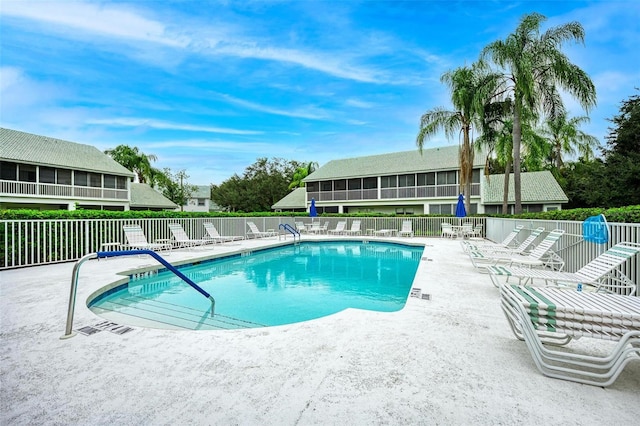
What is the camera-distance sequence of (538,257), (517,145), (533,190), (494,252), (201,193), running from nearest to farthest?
(538,257)
(494,252)
(517,145)
(533,190)
(201,193)

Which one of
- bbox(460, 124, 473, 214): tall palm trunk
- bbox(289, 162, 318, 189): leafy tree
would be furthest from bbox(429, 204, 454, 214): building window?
bbox(289, 162, 318, 189): leafy tree

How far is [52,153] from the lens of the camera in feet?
75.7

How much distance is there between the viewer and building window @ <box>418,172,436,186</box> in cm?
2609

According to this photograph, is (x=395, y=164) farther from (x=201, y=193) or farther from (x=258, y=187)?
(x=201, y=193)

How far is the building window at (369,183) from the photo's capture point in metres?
29.1

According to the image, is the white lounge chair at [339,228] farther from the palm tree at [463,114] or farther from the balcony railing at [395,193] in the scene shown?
the balcony railing at [395,193]

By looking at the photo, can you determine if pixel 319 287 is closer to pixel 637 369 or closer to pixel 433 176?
pixel 637 369

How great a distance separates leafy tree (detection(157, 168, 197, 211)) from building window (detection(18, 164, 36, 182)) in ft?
60.9

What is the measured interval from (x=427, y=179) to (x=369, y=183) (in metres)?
5.33

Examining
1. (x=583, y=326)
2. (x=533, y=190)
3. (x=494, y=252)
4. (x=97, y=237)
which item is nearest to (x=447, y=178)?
(x=533, y=190)

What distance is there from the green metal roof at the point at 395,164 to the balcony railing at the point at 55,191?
1729 centimetres

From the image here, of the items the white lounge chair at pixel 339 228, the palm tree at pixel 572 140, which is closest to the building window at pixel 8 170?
the white lounge chair at pixel 339 228

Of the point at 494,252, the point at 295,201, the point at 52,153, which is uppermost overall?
the point at 52,153

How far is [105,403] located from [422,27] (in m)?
14.7
